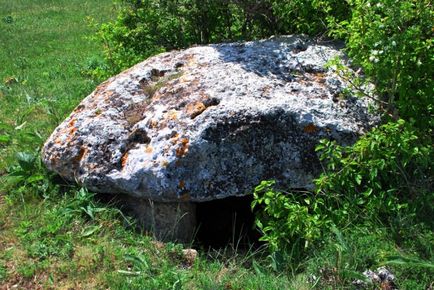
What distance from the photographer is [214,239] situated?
6.11 metres

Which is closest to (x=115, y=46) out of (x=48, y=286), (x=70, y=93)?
(x=70, y=93)

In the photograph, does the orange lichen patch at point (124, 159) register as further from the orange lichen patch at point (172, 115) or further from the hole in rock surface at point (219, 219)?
the orange lichen patch at point (172, 115)

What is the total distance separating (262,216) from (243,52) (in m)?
1.84

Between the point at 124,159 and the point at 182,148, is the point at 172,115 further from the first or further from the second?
the point at 124,159

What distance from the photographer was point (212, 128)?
18.0 ft

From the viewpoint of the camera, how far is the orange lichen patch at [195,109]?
5.68 m

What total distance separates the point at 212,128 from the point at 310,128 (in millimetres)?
870

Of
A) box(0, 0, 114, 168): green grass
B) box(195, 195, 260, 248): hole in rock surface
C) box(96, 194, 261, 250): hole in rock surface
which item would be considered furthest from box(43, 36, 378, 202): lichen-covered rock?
box(0, 0, 114, 168): green grass

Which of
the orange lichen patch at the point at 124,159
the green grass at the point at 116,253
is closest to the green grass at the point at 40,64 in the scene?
the green grass at the point at 116,253

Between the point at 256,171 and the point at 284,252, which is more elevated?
the point at 256,171

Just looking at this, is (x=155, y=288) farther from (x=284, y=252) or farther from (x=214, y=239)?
(x=214, y=239)

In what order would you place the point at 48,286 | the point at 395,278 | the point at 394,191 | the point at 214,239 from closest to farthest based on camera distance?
the point at 395,278 < the point at 48,286 < the point at 394,191 < the point at 214,239

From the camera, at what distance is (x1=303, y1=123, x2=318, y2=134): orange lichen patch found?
18.2 feet

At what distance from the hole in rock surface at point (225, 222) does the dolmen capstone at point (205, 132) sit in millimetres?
360
